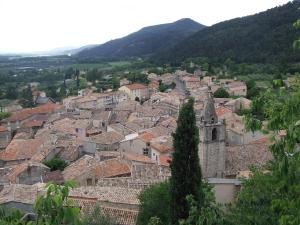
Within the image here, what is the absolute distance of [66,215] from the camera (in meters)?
4.45

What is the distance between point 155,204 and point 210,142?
8348 mm

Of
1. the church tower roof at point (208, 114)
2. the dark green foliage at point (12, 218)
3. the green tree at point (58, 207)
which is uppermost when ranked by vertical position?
the green tree at point (58, 207)

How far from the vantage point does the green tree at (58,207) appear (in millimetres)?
4418

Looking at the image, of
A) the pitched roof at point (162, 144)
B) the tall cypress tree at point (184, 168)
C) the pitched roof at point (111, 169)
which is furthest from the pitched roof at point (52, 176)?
the tall cypress tree at point (184, 168)

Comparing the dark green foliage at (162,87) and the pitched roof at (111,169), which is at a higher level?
the pitched roof at (111,169)

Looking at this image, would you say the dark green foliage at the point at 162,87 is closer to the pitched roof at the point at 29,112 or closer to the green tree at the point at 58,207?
the pitched roof at the point at 29,112

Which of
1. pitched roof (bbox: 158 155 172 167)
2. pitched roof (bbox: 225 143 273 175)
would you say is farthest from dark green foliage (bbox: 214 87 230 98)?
pitched roof (bbox: 225 143 273 175)

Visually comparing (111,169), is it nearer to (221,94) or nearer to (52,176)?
(52,176)

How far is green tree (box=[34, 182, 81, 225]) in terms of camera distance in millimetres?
4418

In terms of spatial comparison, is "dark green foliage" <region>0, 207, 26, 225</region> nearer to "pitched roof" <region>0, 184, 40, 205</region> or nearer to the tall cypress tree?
the tall cypress tree

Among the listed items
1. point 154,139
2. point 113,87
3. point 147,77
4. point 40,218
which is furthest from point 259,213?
point 147,77

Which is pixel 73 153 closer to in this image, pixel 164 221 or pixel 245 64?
pixel 164 221

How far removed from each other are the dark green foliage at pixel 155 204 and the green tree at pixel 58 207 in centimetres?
1219

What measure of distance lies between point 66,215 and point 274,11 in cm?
11913
